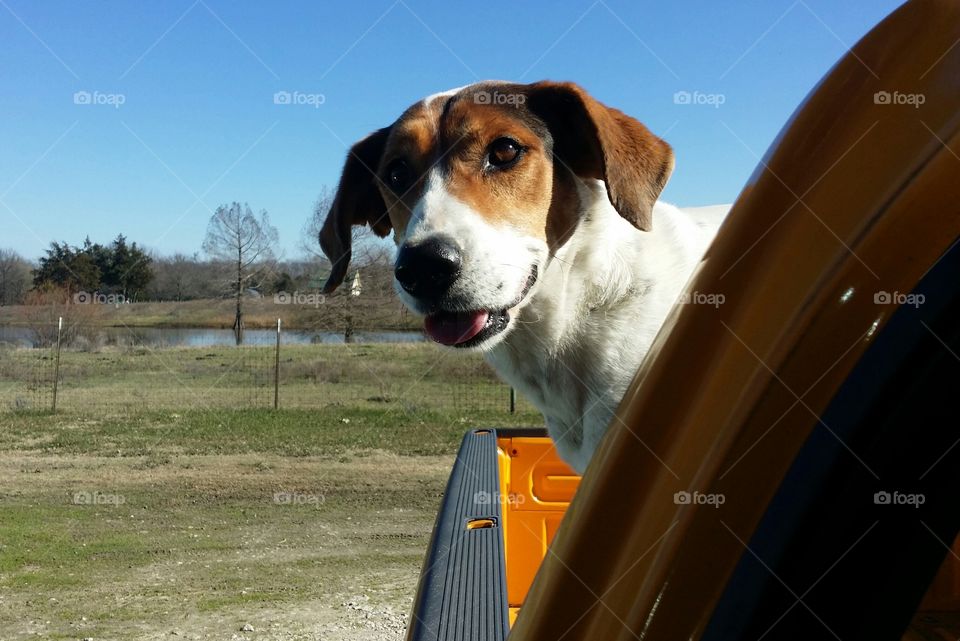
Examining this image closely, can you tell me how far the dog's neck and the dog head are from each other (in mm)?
67

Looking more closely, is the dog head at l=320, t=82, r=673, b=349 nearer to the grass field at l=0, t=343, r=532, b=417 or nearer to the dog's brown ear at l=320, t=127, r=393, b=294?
the dog's brown ear at l=320, t=127, r=393, b=294

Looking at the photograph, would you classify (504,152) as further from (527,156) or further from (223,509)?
(223,509)

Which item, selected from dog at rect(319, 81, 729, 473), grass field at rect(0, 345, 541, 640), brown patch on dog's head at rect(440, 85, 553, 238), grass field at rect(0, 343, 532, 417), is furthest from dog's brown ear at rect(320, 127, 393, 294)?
grass field at rect(0, 343, 532, 417)

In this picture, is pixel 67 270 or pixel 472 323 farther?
pixel 67 270

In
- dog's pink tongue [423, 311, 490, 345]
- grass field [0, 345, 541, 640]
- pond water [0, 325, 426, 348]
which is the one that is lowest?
grass field [0, 345, 541, 640]

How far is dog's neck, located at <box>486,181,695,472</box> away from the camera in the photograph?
94.4 inches

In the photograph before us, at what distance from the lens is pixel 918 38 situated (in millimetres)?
589

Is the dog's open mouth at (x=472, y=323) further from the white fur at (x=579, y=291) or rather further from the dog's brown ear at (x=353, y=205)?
the dog's brown ear at (x=353, y=205)

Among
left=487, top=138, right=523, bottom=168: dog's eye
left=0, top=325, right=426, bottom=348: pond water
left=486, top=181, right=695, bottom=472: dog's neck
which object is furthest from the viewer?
left=0, top=325, right=426, bottom=348: pond water

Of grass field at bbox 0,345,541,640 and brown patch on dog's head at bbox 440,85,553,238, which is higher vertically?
brown patch on dog's head at bbox 440,85,553,238

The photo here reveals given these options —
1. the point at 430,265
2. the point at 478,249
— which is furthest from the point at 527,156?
the point at 430,265

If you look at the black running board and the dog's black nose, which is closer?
the black running board

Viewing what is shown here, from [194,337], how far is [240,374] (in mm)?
5512

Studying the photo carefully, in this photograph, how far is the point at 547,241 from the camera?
2480 mm
